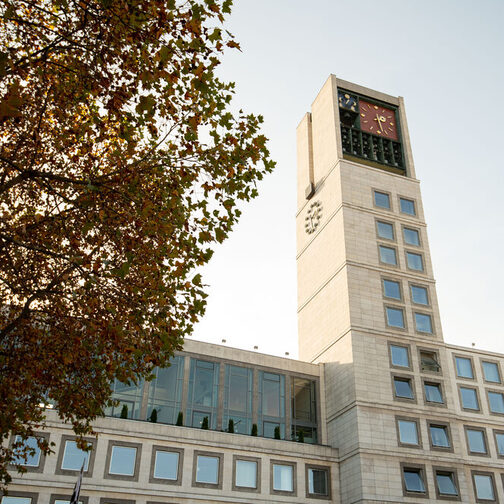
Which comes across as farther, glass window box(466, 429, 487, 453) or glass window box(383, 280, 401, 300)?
glass window box(383, 280, 401, 300)

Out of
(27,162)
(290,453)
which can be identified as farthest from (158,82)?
(290,453)

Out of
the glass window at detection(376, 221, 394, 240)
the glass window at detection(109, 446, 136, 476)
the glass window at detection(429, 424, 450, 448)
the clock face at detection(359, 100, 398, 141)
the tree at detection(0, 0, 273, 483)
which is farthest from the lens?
the clock face at detection(359, 100, 398, 141)

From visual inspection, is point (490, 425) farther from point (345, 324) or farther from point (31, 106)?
point (31, 106)

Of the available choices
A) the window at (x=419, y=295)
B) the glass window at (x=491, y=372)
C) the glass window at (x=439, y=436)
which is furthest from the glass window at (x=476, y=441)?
the window at (x=419, y=295)

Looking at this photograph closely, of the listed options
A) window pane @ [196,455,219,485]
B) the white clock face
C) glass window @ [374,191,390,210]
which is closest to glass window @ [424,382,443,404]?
glass window @ [374,191,390,210]

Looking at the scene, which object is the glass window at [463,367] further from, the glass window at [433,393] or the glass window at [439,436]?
the glass window at [439,436]

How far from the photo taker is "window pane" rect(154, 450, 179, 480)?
4019 cm

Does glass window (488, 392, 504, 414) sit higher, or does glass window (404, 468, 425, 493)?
glass window (488, 392, 504, 414)

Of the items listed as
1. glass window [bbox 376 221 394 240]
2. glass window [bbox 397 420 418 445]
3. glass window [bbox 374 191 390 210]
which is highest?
glass window [bbox 374 191 390 210]

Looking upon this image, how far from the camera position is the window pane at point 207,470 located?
135ft

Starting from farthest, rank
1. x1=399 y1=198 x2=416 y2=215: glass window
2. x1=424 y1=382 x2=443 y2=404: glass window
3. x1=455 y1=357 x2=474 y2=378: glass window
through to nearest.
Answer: x1=399 y1=198 x2=416 y2=215: glass window < x1=455 y1=357 x2=474 y2=378: glass window < x1=424 y1=382 x2=443 y2=404: glass window

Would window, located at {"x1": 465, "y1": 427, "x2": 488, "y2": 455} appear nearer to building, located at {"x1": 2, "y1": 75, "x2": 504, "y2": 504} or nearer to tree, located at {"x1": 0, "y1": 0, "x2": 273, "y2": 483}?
building, located at {"x1": 2, "y1": 75, "x2": 504, "y2": 504}

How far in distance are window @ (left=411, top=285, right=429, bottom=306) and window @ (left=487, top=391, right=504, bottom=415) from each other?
10859 millimetres

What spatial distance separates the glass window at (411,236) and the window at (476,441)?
17.2 meters
